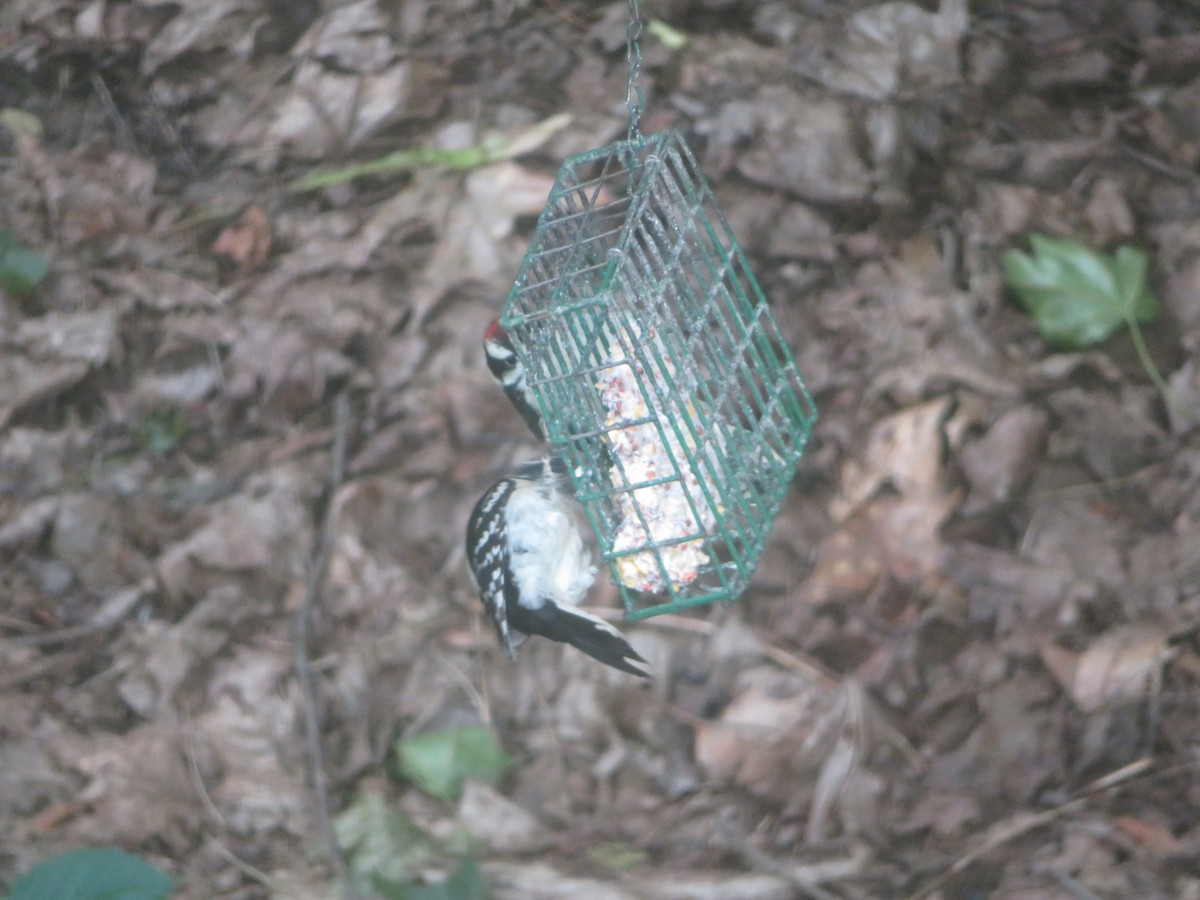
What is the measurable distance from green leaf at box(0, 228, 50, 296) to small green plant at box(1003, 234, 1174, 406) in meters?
3.36

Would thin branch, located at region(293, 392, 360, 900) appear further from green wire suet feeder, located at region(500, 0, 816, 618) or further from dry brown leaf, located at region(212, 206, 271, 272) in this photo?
green wire suet feeder, located at region(500, 0, 816, 618)

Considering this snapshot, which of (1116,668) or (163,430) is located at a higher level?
(163,430)

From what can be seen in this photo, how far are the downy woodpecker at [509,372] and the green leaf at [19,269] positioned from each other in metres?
2.12

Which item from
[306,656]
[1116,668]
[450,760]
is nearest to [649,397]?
[450,760]

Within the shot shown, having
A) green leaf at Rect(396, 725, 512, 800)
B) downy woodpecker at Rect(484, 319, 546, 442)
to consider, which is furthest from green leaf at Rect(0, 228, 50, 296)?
green leaf at Rect(396, 725, 512, 800)

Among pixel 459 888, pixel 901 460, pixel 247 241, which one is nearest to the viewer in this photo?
pixel 459 888

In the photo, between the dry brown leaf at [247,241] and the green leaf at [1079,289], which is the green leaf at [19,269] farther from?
the green leaf at [1079,289]

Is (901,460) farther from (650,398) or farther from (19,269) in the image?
(19,269)

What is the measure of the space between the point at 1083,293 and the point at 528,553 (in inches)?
73.1

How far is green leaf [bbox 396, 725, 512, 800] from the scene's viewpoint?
3494 millimetres

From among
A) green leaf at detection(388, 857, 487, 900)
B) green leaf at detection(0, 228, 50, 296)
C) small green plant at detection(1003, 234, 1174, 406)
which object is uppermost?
green leaf at detection(0, 228, 50, 296)

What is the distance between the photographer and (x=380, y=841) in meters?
3.44

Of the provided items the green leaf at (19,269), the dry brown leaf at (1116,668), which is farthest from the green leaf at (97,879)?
the green leaf at (19,269)

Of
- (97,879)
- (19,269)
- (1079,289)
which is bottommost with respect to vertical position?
(97,879)
